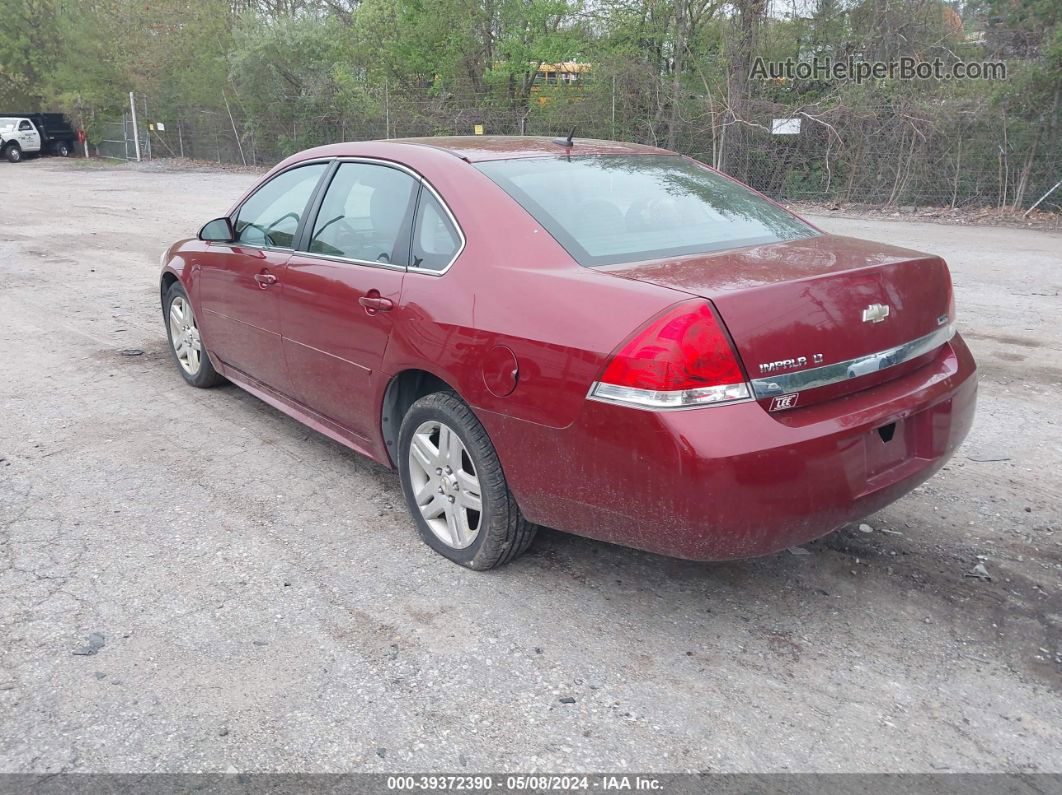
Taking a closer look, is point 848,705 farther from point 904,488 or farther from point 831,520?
point 904,488

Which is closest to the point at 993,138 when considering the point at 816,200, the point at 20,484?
the point at 816,200

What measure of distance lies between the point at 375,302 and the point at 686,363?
1.57 meters

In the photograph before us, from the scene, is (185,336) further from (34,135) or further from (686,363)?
(34,135)

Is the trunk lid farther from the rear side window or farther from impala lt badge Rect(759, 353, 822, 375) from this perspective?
the rear side window

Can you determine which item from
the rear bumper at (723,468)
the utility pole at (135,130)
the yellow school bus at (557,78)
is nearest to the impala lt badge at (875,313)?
the rear bumper at (723,468)

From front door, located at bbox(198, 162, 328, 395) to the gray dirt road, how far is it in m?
0.50

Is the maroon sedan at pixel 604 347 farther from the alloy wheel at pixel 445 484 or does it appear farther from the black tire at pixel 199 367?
the black tire at pixel 199 367

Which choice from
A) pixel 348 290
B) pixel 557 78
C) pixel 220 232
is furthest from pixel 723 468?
pixel 557 78

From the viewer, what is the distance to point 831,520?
2941 mm

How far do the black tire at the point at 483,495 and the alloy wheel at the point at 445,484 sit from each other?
1.2 inches

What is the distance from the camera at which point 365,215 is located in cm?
413

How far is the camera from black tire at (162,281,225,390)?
5.80 meters

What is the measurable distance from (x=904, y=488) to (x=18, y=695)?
9.92 ft

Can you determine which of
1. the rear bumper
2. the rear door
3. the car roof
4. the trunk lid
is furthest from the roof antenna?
the rear door
